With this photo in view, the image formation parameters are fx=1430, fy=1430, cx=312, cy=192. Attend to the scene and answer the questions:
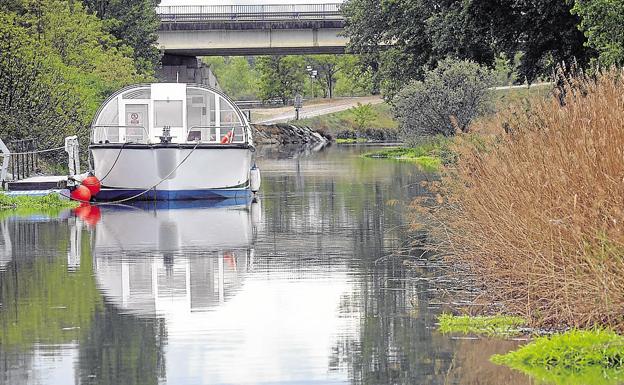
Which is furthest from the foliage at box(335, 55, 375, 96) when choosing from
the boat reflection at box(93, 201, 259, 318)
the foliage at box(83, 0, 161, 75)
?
the boat reflection at box(93, 201, 259, 318)

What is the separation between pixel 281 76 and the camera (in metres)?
136

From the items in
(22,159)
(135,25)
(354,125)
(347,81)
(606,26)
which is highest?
(347,81)

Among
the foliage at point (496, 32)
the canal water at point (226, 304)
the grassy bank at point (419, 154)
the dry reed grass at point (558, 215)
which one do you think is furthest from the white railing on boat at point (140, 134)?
the dry reed grass at point (558, 215)

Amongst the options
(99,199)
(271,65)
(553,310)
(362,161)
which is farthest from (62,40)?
(271,65)

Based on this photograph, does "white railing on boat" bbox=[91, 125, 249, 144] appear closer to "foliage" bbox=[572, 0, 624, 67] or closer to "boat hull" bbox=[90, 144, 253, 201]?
"boat hull" bbox=[90, 144, 253, 201]

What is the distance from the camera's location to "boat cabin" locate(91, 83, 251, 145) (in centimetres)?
3441

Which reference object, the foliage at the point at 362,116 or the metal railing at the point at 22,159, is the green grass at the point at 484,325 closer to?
the metal railing at the point at 22,159

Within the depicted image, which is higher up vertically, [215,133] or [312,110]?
[312,110]

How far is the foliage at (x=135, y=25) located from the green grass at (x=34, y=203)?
45343mm

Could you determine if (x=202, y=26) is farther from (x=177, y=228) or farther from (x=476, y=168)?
(x=476, y=168)

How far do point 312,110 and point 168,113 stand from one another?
8675 cm

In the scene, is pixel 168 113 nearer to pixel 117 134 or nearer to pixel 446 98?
pixel 117 134

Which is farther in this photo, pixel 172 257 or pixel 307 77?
pixel 307 77

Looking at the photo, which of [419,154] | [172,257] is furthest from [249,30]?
[172,257]
